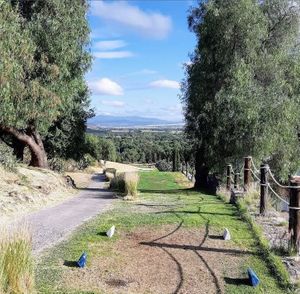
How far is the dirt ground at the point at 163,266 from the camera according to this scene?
6074 mm

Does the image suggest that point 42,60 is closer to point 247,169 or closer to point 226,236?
point 247,169

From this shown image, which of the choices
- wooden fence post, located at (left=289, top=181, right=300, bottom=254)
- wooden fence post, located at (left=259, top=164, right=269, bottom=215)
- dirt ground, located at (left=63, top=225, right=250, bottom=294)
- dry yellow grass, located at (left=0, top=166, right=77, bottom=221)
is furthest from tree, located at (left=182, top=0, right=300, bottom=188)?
wooden fence post, located at (left=289, top=181, right=300, bottom=254)

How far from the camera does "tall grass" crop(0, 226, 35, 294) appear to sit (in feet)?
16.3

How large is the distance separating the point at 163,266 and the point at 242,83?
15.3 metres

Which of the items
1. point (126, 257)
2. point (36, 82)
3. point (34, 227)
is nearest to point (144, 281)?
point (126, 257)

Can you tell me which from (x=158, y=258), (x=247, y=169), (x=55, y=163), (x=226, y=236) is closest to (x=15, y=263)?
(x=158, y=258)

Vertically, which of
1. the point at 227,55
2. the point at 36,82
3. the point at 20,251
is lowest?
the point at 20,251

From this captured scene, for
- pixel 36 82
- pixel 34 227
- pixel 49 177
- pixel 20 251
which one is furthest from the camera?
pixel 49 177

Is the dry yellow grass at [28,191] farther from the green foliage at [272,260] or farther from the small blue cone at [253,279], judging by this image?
the small blue cone at [253,279]

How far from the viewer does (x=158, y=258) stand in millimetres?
7316

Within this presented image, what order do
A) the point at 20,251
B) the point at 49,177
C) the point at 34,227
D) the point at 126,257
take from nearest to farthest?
the point at 20,251 < the point at 126,257 < the point at 34,227 < the point at 49,177

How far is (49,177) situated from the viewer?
17.1 meters

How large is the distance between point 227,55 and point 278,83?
8.52 feet

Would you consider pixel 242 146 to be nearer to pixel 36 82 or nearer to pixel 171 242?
pixel 36 82
